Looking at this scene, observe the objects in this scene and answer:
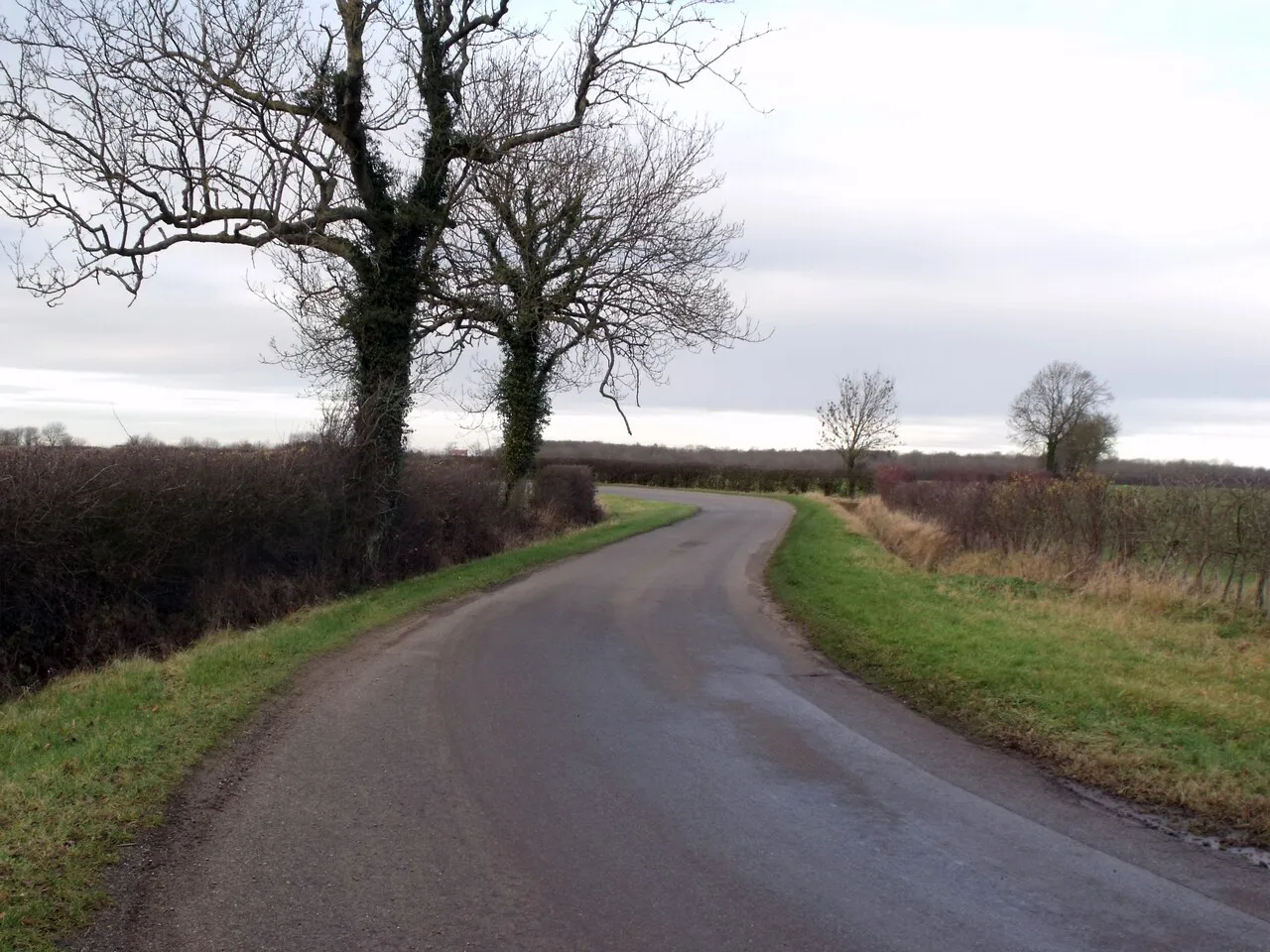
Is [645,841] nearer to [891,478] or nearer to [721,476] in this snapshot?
[891,478]

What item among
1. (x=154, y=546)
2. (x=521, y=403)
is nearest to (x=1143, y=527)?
(x=521, y=403)

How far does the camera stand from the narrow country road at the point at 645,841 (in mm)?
4453

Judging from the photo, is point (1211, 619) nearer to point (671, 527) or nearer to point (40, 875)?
point (40, 875)

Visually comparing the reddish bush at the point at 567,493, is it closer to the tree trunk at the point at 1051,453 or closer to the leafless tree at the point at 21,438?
the leafless tree at the point at 21,438

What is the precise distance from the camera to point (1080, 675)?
9219mm

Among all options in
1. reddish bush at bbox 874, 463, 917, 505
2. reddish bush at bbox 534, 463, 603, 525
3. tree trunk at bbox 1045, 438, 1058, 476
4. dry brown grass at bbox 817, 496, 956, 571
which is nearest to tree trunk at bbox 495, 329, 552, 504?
reddish bush at bbox 534, 463, 603, 525

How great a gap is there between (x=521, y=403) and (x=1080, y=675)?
1818 cm

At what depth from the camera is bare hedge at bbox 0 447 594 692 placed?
11570 mm

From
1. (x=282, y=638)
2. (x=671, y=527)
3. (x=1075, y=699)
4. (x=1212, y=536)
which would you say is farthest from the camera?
(x=671, y=527)

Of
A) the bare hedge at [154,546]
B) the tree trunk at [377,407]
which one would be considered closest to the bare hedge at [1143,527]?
the tree trunk at [377,407]

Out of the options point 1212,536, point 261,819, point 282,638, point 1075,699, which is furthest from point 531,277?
point 261,819

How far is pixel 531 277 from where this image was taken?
2177cm

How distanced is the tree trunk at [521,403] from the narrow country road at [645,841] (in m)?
16.4

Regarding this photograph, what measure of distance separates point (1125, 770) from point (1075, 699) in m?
1.73
